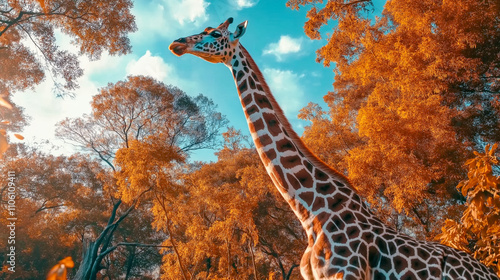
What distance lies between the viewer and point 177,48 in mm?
2777

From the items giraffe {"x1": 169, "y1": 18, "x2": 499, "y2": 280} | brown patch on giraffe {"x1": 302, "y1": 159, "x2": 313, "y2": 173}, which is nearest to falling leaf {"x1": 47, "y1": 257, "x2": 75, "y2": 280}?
giraffe {"x1": 169, "y1": 18, "x2": 499, "y2": 280}

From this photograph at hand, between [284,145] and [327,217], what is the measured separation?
0.64 m

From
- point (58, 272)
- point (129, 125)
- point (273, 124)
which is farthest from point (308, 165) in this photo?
point (129, 125)

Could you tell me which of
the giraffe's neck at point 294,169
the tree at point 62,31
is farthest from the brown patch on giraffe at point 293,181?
the tree at point 62,31

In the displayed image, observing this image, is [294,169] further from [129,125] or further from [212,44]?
[129,125]

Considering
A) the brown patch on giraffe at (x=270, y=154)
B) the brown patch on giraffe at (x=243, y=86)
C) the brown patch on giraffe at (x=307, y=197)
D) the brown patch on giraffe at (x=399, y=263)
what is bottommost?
the brown patch on giraffe at (x=399, y=263)

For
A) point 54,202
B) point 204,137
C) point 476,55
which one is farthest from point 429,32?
point 54,202

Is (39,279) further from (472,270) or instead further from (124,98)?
(472,270)

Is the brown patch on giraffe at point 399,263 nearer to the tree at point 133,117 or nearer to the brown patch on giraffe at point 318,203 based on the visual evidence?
the brown patch on giraffe at point 318,203

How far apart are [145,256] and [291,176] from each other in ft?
63.6

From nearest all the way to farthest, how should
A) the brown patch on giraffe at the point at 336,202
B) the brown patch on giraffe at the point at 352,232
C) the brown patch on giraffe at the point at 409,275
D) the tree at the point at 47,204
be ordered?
the brown patch on giraffe at the point at 409,275 → the brown patch on giraffe at the point at 352,232 → the brown patch on giraffe at the point at 336,202 → the tree at the point at 47,204

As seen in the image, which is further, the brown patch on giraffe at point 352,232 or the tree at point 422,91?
the tree at point 422,91

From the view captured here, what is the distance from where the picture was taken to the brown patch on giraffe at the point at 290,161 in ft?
8.15

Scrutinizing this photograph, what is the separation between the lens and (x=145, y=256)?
19.4 metres
